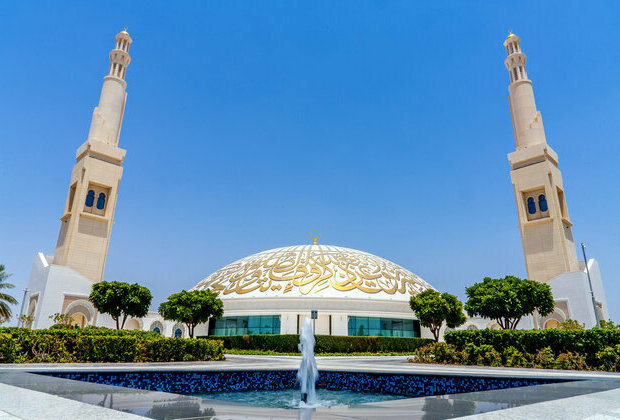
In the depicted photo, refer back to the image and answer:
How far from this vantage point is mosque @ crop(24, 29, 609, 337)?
97.3 ft

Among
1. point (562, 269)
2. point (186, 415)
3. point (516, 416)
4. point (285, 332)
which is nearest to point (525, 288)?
point (562, 269)

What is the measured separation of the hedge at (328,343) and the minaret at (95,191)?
14.1 meters

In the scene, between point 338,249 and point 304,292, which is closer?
point 304,292

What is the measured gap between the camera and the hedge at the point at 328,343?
1004 inches

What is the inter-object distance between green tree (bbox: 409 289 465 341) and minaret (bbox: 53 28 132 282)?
2544cm

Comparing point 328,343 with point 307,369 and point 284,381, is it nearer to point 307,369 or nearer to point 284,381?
point 284,381

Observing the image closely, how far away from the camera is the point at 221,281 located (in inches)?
1391

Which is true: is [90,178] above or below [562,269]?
above

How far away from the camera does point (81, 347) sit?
1347 cm

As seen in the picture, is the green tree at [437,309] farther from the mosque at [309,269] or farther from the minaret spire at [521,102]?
the minaret spire at [521,102]

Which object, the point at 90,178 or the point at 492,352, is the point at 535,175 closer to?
the point at 492,352

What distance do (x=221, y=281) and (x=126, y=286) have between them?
1194cm

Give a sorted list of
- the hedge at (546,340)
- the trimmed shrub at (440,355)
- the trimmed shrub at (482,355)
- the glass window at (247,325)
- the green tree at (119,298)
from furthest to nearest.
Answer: the glass window at (247,325) < the green tree at (119,298) < the trimmed shrub at (440,355) < the trimmed shrub at (482,355) < the hedge at (546,340)

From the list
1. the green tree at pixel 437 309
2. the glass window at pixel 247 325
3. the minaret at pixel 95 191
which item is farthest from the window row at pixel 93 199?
the green tree at pixel 437 309
